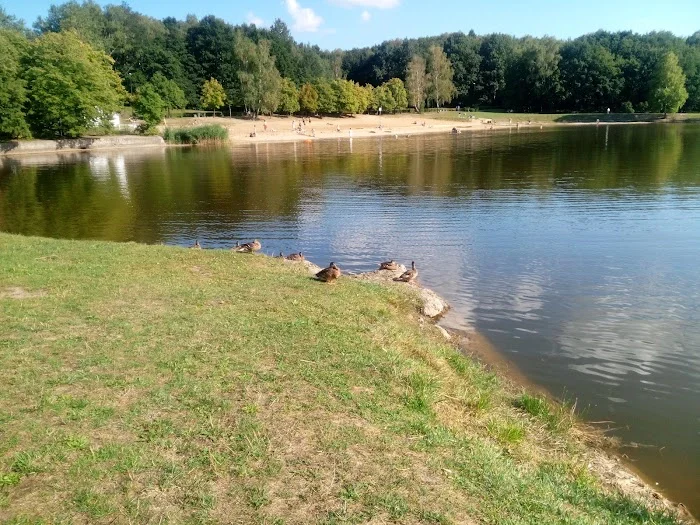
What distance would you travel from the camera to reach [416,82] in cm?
12625

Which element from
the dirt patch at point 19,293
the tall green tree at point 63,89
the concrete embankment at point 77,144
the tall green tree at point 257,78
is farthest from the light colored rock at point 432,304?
the tall green tree at point 257,78

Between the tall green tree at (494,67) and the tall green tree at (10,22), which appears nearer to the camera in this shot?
the tall green tree at (10,22)

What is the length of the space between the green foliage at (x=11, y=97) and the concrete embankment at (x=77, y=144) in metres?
1.53

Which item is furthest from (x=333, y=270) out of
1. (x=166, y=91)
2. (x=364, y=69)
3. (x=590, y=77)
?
Result: (x=364, y=69)

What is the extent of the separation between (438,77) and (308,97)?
124 ft

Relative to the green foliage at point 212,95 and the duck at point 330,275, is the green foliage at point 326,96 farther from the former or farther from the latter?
the duck at point 330,275

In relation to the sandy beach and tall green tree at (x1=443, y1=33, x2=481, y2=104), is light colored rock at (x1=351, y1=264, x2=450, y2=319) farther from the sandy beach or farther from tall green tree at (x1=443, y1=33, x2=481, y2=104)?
tall green tree at (x1=443, y1=33, x2=481, y2=104)

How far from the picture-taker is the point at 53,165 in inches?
2029

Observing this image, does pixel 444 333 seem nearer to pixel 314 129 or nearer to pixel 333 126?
pixel 314 129

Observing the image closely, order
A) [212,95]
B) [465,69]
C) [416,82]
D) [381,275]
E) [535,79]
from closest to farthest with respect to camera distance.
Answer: [381,275] < [212,95] < [535,79] < [416,82] < [465,69]

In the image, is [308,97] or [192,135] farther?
[308,97]

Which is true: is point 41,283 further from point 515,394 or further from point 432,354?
point 515,394

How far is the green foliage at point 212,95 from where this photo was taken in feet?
322

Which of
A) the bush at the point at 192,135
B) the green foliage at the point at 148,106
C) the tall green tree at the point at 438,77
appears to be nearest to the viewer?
the bush at the point at 192,135
